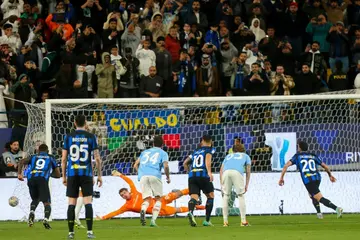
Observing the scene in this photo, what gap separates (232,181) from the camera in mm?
19406

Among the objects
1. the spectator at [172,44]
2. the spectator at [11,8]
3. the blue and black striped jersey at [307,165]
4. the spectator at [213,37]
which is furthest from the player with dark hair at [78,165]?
the spectator at [11,8]

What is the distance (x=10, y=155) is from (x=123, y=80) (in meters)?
4.11

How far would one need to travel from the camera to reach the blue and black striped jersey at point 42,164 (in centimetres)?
1986

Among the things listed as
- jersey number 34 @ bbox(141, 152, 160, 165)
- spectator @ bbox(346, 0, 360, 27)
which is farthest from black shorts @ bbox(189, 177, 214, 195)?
spectator @ bbox(346, 0, 360, 27)

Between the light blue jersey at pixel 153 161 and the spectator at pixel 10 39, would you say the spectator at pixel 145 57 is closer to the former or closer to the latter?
the spectator at pixel 10 39

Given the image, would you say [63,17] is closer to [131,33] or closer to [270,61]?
[131,33]

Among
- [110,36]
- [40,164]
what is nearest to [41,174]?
[40,164]

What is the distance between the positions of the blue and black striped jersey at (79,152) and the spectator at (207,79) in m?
11.1

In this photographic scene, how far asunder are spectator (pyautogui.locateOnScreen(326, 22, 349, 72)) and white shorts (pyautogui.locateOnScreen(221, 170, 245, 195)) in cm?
938

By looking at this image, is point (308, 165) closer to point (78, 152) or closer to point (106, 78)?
point (106, 78)

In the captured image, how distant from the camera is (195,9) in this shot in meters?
28.2

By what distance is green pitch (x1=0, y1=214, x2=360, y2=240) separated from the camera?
15.8 meters

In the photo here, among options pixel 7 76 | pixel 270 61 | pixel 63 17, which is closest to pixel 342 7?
pixel 270 61

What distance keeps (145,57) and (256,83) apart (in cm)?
305
